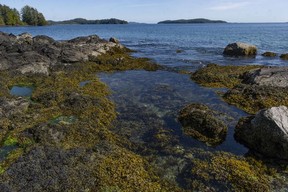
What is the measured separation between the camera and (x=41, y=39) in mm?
41562

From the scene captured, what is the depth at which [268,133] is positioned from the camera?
1202 centimetres

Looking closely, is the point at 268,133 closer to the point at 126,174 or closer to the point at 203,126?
the point at 203,126

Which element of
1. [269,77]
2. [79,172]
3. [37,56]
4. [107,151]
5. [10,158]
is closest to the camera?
[79,172]

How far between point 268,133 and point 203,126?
3.21 meters

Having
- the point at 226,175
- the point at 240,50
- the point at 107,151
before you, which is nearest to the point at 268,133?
the point at 226,175

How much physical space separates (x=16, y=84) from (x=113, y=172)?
15662 mm

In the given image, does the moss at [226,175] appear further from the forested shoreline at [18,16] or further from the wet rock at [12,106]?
the forested shoreline at [18,16]

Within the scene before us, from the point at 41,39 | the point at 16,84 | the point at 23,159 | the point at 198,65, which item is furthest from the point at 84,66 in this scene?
the point at 23,159

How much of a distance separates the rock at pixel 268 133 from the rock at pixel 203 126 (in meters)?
1.13

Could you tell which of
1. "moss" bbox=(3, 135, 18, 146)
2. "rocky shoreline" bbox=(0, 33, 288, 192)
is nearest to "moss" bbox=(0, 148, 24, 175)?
"rocky shoreline" bbox=(0, 33, 288, 192)

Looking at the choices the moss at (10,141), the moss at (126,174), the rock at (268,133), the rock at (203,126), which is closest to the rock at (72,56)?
the moss at (10,141)

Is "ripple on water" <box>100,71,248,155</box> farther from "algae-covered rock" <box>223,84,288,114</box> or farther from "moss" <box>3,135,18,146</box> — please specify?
"moss" <box>3,135,18,146</box>

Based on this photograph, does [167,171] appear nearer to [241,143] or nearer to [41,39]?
[241,143]

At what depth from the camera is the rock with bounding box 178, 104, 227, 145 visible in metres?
13.5
